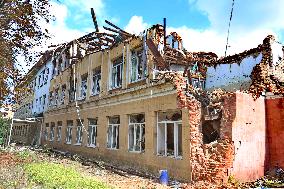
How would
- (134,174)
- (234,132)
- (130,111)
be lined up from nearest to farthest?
(234,132) → (134,174) → (130,111)

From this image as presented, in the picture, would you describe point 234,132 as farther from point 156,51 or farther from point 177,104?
point 156,51

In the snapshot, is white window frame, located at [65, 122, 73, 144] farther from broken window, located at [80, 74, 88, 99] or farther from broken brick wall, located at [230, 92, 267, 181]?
broken brick wall, located at [230, 92, 267, 181]

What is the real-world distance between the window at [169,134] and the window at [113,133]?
4394 millimetres

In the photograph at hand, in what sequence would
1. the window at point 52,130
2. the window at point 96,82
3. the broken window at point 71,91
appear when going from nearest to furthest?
the window at point 96,82, the broken window at point 71,91, the window at point 52,130

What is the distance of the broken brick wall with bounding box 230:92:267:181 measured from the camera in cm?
1190

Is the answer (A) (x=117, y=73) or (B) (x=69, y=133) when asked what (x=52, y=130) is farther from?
(A) (x=117, y=73)

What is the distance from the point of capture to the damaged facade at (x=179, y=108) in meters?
11.8

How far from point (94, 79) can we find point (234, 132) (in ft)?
42.1

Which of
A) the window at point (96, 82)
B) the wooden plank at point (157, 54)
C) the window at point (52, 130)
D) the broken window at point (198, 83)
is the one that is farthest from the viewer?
the window at point (52, 130)

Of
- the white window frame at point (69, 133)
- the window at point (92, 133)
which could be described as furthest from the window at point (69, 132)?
the window at point (92, 133)

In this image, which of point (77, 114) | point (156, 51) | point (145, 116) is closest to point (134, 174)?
point (145, 116)

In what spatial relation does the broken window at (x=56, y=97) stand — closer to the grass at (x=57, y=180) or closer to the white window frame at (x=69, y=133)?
the white window frame at (x=69, y=133)

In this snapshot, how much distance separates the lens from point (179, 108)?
1230 cm

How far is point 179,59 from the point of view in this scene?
1648 cm
